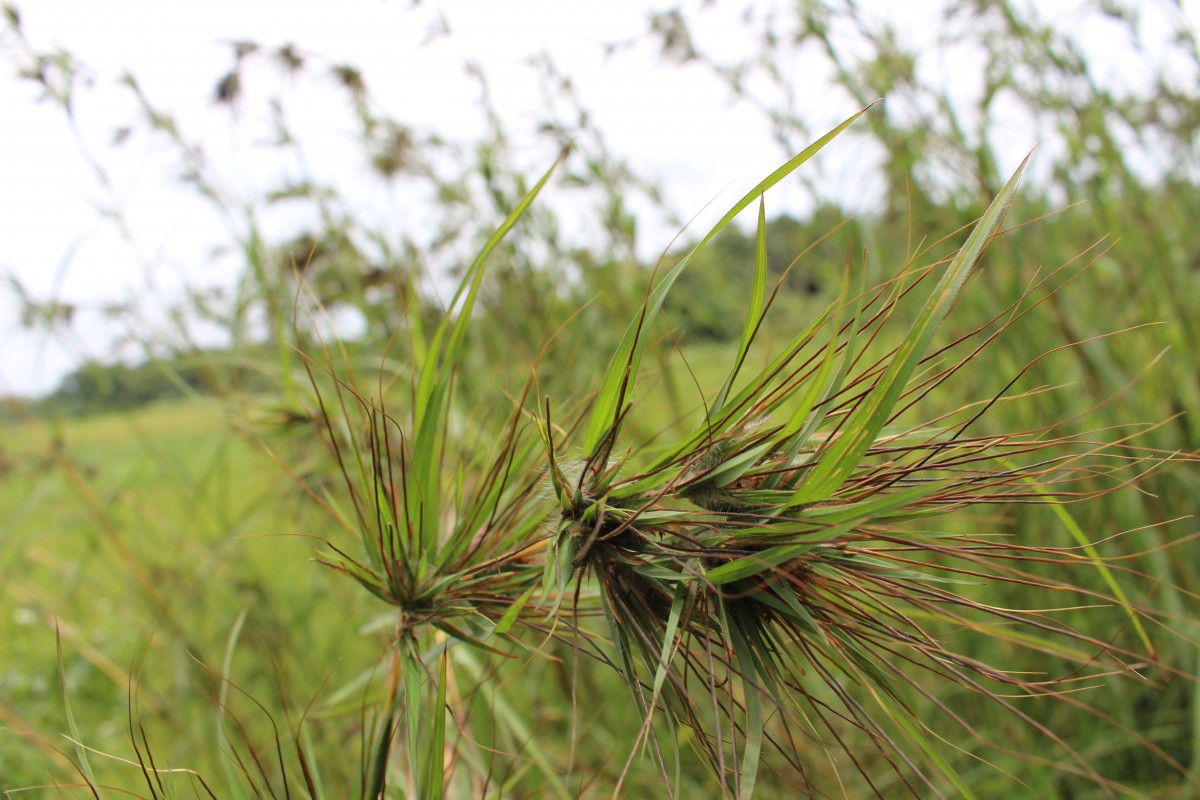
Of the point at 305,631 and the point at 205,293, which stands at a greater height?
the point at 205,293

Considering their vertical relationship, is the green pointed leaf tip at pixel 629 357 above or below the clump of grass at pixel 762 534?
above

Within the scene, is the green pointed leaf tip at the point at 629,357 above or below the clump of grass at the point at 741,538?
above

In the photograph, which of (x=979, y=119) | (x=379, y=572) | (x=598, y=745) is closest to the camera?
(x=379, y=572)

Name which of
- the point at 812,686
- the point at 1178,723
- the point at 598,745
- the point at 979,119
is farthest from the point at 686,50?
the point at 1178,723

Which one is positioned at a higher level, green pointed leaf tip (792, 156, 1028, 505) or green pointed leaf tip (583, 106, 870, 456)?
green pointed leaf tip (583, 106, 870, 456)

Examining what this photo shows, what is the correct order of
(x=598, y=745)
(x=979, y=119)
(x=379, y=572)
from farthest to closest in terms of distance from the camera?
(x=598, y=745)
(x=979, y=119)
(x=379, y=572)

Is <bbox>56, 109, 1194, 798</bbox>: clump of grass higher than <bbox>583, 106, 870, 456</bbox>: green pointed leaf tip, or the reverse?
<bbox>583, 106, 870, 456</bbox>: green pointed leaf tip

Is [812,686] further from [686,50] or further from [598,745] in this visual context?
[686,50]

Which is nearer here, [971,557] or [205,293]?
[971,557]

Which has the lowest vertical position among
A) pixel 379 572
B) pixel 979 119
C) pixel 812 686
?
pixel 812 686

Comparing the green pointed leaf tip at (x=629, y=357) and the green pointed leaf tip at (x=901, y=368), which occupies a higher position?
the green pointed leaf tip at (x=629, y=357)
